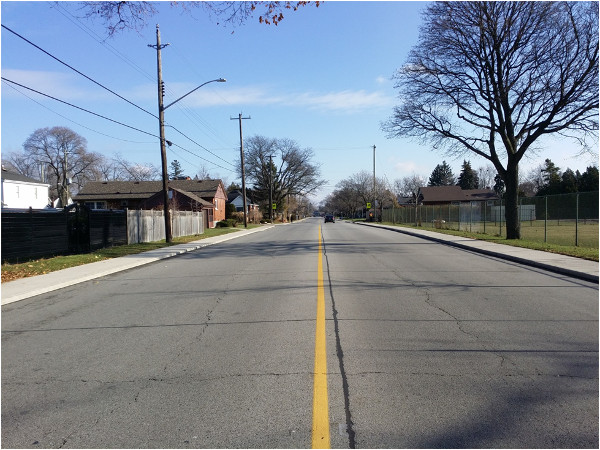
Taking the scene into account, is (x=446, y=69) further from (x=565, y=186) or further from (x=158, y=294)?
(x=565, y=186)

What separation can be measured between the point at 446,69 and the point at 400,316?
2071cm

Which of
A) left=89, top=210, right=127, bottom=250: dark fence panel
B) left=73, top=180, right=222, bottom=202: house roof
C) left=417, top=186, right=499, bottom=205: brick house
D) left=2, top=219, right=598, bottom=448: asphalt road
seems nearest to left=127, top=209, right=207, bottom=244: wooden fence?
left=89, top=210, right=127, bottom=250: dark fence panel

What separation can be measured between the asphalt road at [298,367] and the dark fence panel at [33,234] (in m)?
7.13

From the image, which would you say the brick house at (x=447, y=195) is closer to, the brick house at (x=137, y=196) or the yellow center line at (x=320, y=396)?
the brick house at (x=137, y=196)

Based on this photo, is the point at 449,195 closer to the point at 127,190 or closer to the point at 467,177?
the point at 467,177

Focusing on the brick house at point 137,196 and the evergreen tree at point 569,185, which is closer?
the brick house at point 137,196

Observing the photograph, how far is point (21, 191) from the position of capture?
1933 inches

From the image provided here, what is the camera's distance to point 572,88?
69.5 ft

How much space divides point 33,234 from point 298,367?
49.9 ft

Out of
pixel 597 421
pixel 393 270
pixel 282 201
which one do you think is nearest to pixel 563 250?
pixel 393 270

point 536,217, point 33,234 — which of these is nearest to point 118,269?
point 33,234

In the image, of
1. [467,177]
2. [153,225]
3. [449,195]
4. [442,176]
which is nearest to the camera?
[153,225]

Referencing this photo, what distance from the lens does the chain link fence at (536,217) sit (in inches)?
869

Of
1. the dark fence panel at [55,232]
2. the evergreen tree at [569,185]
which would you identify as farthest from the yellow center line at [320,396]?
the evergreen tree at [569,185]
